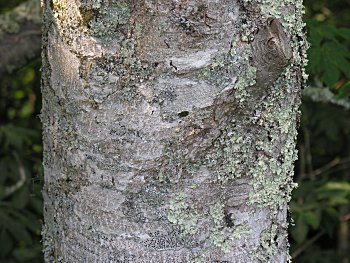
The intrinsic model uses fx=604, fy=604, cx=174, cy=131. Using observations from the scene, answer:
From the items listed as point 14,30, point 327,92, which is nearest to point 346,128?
point 327,92

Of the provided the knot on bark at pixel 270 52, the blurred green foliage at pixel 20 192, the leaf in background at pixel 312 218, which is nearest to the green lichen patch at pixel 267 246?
the knot on bark at pixel 270 52

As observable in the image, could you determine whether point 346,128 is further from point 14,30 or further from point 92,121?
point 92,121

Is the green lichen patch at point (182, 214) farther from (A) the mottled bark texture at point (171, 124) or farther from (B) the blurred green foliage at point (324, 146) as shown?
(B) the blurred green foliage at point (324, 146)

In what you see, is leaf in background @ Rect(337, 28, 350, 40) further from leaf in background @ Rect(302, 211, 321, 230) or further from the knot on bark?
the knot on bark

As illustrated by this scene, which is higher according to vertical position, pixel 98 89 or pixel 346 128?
pixel 98 89

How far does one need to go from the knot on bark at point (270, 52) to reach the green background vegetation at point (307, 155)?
3.07 feet

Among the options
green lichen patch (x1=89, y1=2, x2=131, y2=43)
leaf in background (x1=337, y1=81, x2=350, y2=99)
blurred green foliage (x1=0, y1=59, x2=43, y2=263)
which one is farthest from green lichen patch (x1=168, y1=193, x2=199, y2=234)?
blurred green foliage (x1=0, y1=59, x2=43, y2=263)

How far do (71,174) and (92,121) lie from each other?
10 centimetres

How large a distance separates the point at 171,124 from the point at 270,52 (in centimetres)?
16

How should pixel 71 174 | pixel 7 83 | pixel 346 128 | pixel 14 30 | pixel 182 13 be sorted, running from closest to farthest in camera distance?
1. pixel 182 13
2. pixel 71 174
3. pixel 14 30
4. pixel 346 128
5. pixel 7 83

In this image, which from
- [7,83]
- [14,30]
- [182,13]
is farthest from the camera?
[7,83]

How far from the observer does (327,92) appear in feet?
6.80

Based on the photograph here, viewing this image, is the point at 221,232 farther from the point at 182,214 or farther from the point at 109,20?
the point at 109,20

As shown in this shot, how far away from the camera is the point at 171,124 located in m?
0.81
